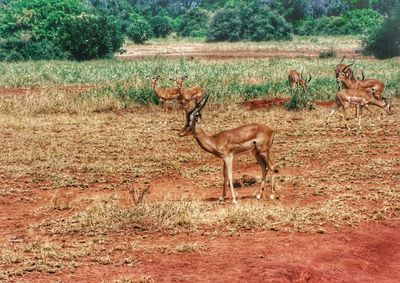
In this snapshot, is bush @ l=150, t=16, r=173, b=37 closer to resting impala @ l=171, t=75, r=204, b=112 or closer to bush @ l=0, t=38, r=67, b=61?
bush @ l=0, t=38, r=67, b=61

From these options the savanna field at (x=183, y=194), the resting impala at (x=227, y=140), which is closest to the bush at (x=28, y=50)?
the savanna field at (x=183, y=194)

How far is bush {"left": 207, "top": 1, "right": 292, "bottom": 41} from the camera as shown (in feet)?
→ 162

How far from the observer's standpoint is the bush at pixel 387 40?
35406mm

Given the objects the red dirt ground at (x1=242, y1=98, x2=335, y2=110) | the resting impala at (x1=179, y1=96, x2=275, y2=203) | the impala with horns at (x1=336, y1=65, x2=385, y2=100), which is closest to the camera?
the resting impala at (x1=179, y1=96, x2=275, y2=203)

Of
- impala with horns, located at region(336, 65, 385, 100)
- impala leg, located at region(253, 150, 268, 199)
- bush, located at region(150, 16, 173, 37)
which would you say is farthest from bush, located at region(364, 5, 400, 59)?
impala leg, located at region(253, 150, 268, 199)

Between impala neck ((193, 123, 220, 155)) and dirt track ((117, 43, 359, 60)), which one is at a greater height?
impala neck ((193, 123, 220, 155))

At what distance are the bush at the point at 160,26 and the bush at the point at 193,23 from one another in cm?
246

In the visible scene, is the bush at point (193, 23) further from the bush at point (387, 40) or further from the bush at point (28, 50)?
the bush at point (387, 40)

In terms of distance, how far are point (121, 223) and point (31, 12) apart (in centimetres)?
3539

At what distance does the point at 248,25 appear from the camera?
4972cm

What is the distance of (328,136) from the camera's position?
14.2m

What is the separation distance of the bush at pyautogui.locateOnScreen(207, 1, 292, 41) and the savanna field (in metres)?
30.2

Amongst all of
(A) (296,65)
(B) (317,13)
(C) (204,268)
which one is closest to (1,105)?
(C) (204,268)

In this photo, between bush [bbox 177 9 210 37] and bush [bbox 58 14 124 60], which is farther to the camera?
bush [bbox 177 9 210 37]
